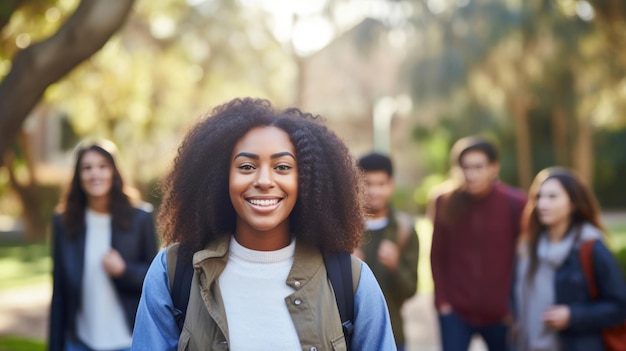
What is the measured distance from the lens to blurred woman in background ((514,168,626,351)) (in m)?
4.99

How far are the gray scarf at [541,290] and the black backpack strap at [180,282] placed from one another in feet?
9.85

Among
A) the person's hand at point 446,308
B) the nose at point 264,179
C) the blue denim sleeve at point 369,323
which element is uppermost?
the nose at point 264,179

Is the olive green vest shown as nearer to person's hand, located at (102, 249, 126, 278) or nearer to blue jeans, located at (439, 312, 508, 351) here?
person's hand, located at (102, 249, 126, 278)

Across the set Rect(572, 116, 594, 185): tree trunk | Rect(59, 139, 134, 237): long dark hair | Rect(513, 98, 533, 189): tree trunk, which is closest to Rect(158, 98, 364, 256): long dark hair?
Rect(59, 139, 134, 237): long dark hair

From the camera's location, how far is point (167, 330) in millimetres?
2793

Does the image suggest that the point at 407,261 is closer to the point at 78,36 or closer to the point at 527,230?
the point at 527,230

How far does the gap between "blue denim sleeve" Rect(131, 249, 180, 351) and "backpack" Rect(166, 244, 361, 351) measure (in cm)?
3

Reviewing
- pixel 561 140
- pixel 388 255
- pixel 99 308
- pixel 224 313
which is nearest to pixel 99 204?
pixel 99 308

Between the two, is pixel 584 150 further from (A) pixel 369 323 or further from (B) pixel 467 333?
(A) pixel 369 323

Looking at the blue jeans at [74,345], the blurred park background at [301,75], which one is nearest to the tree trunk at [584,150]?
the blurred park background at [301,75]

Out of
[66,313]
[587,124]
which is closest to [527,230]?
[66,313]

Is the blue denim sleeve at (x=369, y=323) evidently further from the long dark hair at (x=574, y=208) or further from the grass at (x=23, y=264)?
the grass at (x=23, y=264)

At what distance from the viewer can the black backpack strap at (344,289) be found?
2.80 metres

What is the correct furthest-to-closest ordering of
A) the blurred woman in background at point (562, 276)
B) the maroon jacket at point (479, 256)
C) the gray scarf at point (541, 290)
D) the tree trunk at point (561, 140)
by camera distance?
the tree trunk at point (561, 140)
the maroon jacket at point (479, 256)
the gray scarf at point (541, 290)
the blurred woman in background at point (562, 276)
